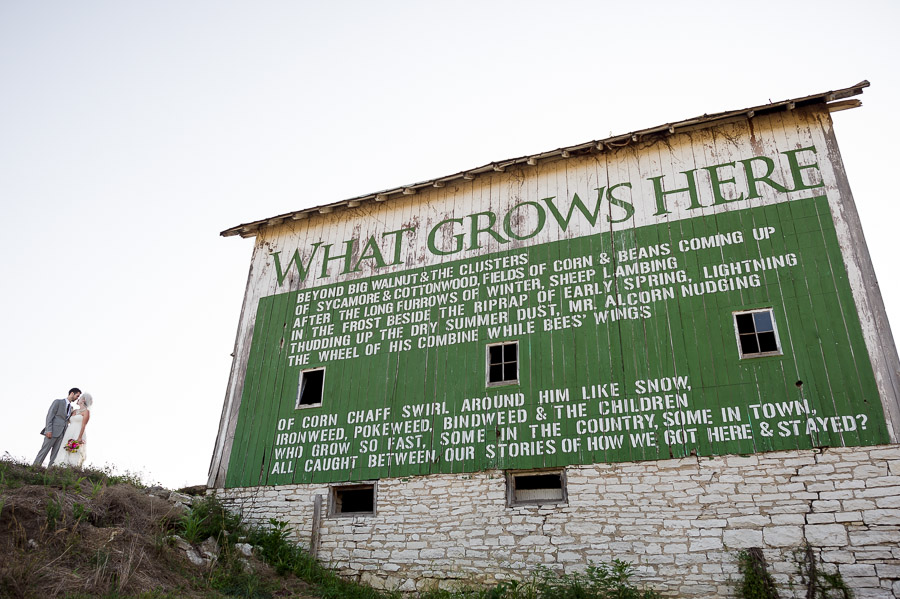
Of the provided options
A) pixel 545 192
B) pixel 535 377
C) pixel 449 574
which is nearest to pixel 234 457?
pixel 449 574

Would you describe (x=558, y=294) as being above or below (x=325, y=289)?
below

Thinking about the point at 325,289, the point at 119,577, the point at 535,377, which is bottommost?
the point at 119,577

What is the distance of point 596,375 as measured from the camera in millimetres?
10555

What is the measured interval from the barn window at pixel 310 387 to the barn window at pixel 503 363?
3319 mm

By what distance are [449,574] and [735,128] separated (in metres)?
8.65

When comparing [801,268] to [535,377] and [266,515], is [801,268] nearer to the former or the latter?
[535,377]

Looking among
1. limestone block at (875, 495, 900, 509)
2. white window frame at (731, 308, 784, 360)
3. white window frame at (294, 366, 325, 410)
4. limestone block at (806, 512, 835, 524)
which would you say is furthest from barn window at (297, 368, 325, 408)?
limestone block at (875, 495, 900, 509)

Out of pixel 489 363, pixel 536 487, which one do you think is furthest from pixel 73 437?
pixel 536 487

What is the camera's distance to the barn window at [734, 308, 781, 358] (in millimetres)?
9742

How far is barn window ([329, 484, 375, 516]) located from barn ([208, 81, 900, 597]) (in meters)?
0.05

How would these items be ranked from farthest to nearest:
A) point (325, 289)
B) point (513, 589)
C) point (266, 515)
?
point (325, 289) → point (266, 515) → point (513, 589)

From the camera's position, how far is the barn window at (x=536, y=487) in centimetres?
1028

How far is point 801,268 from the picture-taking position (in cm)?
999

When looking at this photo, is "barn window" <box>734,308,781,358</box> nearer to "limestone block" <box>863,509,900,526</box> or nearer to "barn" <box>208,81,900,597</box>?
"barn" <box>208,81,900,597</box>
